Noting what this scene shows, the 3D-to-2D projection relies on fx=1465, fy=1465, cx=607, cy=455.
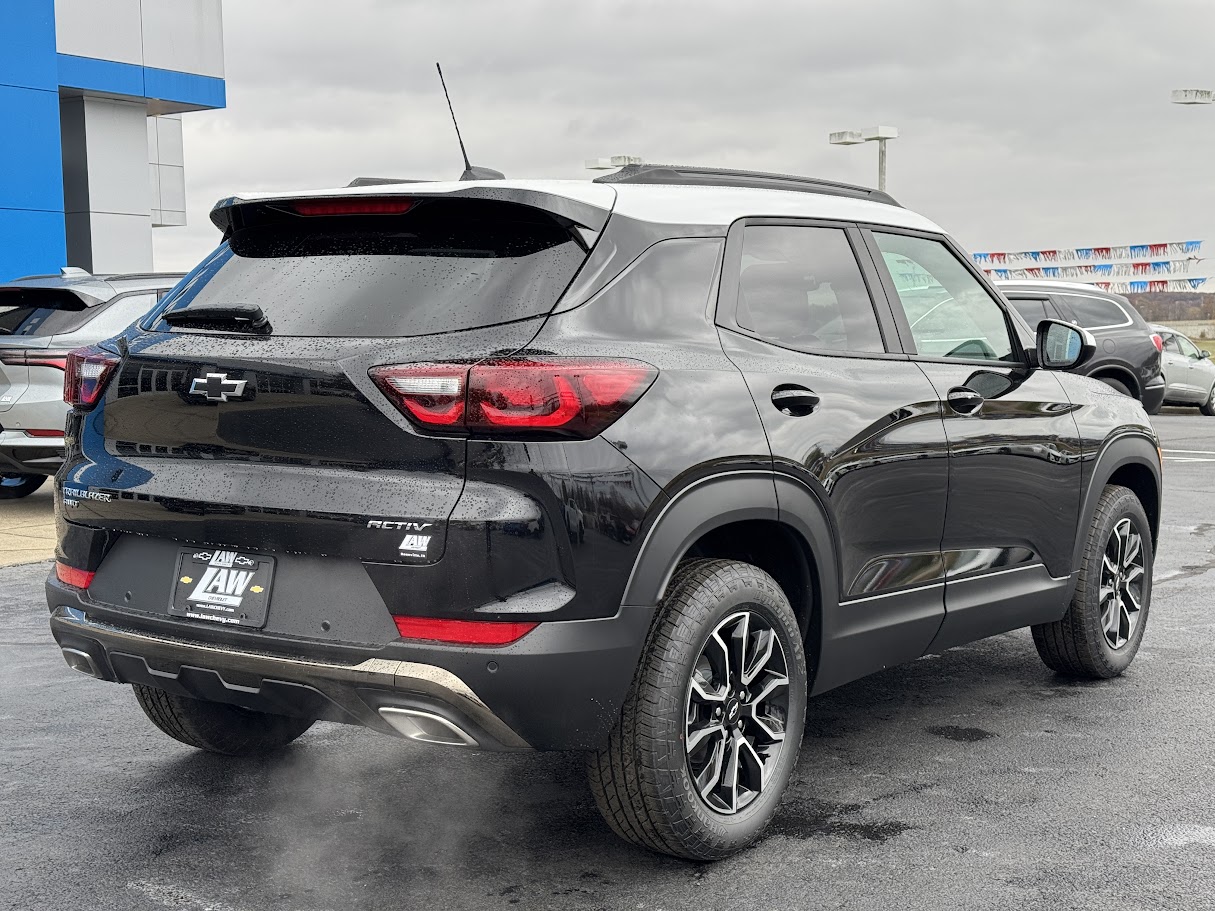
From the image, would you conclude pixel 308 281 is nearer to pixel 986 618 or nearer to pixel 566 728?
pixel 566 728

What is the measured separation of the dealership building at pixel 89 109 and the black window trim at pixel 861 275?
1989 centimetres

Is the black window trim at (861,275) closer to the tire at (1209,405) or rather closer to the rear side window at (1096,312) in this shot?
the rear side window at (1096,312)

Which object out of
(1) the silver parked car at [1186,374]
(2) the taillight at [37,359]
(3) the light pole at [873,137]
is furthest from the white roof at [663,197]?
(3) the light pole at [873,137]

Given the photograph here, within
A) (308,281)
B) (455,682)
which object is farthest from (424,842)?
(308,281)

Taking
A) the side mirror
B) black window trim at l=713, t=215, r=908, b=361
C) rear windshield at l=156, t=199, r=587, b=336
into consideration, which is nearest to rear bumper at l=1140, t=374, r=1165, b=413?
the side mirror

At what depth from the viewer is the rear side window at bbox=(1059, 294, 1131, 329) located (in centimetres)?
1706

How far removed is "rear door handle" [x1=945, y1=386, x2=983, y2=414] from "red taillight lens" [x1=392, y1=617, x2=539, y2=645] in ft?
6.13

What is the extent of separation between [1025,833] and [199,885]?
2.16 meters

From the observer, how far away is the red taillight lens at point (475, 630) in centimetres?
327

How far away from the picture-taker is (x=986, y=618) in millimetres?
4816

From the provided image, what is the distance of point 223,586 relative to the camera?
3490 mm

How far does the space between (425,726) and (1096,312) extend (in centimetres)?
1546

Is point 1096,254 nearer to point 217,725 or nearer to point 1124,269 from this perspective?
point 1124,269

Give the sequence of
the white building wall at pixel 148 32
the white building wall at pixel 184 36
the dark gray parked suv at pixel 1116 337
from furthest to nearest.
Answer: the white building wall at pixel 184 36 < the white building wall at pixel 148 32 < the dark gray parked suv at pixel 1116 337
